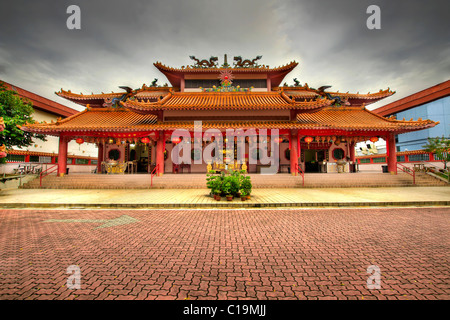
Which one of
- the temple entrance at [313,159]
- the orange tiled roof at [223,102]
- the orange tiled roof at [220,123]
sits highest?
the orange tiled roof at [223,102]

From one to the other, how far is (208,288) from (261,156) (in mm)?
15363

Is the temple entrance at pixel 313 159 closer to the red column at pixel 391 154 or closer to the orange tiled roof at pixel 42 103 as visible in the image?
the red column at pixel 391 154

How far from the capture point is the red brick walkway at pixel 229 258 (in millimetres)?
2150

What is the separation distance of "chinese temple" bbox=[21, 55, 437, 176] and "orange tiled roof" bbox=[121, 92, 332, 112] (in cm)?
7

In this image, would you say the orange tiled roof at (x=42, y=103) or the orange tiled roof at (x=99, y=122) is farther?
the orange tiled roof at (x=42, y=103)

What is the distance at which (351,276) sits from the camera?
2428 millimetres

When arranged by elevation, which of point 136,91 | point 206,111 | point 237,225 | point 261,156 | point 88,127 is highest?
point 136,91

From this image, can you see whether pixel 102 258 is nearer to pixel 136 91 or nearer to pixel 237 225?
pixel 237 225

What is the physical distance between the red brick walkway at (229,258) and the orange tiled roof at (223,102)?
9875 mm

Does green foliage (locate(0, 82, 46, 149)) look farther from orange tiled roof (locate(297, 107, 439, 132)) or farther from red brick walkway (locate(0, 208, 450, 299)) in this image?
orange tiled roof (locate(297, 107, 439, 132))

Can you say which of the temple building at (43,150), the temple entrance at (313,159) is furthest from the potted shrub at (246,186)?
the temple building at (43,150)

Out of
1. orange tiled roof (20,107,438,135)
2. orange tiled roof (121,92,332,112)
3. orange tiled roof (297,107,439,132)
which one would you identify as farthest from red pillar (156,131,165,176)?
orange tiled roof (297,107,439,132)

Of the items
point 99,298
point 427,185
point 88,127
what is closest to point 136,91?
point 88,127

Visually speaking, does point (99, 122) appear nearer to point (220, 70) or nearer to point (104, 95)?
A: point (104, 95)
